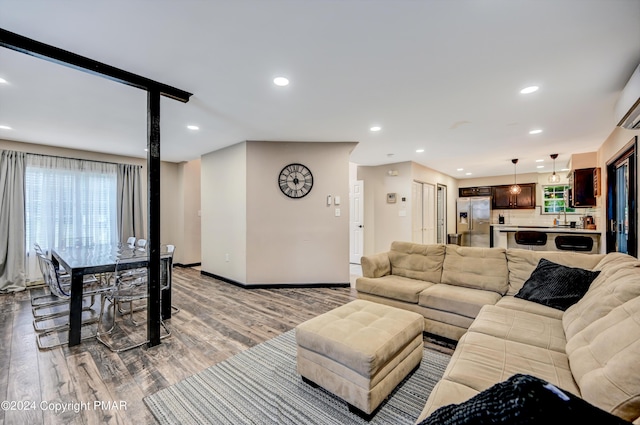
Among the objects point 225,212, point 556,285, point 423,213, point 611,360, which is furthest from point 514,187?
point 611,360

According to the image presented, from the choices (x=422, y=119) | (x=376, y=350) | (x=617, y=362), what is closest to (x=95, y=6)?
(x=376, y=350)

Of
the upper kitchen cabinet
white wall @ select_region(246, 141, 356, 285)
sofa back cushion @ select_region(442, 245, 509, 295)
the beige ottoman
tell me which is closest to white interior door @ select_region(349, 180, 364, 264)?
white wall @ select_region(246, 141, 356, 285)

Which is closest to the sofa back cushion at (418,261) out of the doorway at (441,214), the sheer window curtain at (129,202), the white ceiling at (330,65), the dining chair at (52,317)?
the white ceiling at (330,65)

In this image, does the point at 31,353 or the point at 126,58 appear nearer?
the point at 126,58

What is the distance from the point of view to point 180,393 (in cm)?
189

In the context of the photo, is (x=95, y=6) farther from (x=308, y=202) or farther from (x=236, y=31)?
(x=308, y=202)

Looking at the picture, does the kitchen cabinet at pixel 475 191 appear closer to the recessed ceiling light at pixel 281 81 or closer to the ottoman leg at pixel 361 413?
the recessed ceiling light at pixel 281 81

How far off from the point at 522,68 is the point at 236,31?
2252 mm

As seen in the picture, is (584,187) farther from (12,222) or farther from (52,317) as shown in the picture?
(12,222)

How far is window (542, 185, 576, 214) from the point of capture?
320 inches

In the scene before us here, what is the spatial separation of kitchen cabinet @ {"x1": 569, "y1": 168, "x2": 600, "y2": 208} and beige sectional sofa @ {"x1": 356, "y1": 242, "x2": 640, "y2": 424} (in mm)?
3794

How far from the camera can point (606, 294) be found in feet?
5.35

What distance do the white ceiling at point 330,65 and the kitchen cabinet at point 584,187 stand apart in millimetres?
1526

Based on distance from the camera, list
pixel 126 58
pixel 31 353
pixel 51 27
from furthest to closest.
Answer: pixel 31 353
pixel 126 58
pixel 51 27
